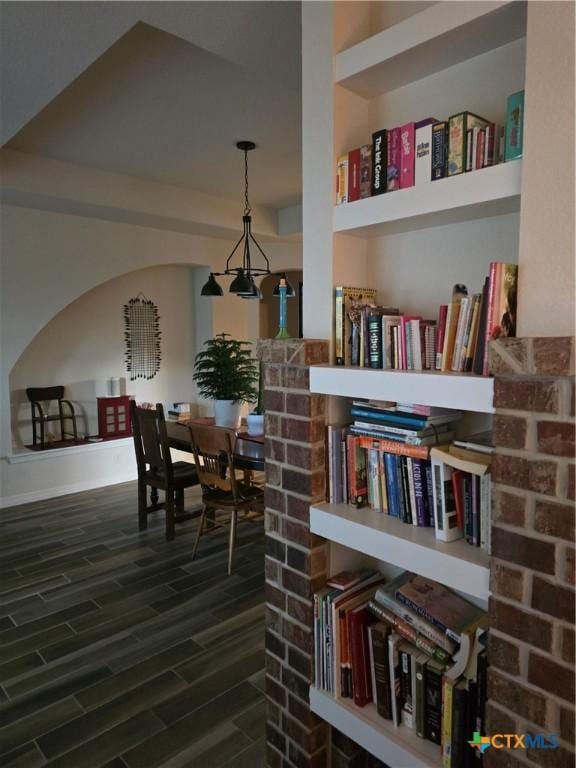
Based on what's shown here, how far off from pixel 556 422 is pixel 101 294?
17.2 ft

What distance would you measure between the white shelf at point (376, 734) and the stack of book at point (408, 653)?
0.8 inches

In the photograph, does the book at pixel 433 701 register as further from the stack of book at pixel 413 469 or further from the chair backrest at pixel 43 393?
the chair backrest at pixel 43 393

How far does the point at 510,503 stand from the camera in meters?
1.07

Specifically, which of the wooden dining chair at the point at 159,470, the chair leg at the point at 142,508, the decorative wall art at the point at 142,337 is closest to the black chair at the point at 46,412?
the decorative wall art at the point at 142,337

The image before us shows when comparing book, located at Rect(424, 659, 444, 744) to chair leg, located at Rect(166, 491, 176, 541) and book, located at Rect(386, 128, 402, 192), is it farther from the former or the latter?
chair leg, located at Rect(166, 491, 176, 541)

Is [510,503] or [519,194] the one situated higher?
[519,194]

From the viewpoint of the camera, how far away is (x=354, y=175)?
1.48 m

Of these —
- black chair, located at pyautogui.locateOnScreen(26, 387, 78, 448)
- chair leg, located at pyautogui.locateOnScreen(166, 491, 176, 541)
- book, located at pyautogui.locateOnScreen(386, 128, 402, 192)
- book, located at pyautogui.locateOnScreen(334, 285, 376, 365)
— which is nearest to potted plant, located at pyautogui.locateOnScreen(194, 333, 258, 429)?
chair leg, located at pyautogui.locateOnScreen(166, 491, 176, 541)

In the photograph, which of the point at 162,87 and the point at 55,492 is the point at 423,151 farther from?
the point at 55,492

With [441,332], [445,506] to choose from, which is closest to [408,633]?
[445,506]

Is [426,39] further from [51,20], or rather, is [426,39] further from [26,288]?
[26,288]

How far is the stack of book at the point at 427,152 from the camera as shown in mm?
1188

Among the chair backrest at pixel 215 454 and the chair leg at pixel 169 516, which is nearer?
the chair backrest at pixel 215 454

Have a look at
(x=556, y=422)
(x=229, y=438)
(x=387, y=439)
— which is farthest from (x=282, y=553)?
(x=229, y=438)
